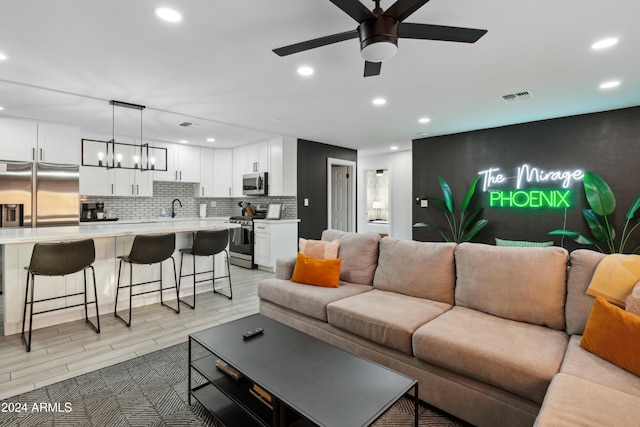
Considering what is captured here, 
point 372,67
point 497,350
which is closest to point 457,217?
point 372,67

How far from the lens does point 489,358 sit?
1.65 metres

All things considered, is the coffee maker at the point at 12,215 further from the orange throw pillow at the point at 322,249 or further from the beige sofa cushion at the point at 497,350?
the beige sofa cushion at the point at 497,350

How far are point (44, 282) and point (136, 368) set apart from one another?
64.5 inches

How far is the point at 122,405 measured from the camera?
1985 millimetres

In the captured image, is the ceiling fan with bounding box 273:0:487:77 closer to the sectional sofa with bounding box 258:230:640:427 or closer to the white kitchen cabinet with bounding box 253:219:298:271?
the sectional sofa with bounding box 258:230:640:427

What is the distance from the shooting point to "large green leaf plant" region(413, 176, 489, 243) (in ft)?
17.2

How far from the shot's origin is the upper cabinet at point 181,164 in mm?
6426

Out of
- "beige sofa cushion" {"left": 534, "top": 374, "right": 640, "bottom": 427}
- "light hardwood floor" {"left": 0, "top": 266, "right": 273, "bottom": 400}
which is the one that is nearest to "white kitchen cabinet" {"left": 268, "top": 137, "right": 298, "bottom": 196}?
"light hardwood floor" {"left": 0, "top": 266, "right": 273, "bottom": 400}

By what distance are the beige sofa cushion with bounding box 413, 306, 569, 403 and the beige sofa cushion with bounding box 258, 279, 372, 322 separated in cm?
85

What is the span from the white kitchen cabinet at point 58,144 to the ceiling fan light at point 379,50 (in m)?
5.29

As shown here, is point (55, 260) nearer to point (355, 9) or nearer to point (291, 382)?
point (291, 382)

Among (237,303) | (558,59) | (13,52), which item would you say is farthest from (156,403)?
(558,59)

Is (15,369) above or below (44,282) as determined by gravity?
below

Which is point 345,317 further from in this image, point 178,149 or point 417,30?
point 178,149
